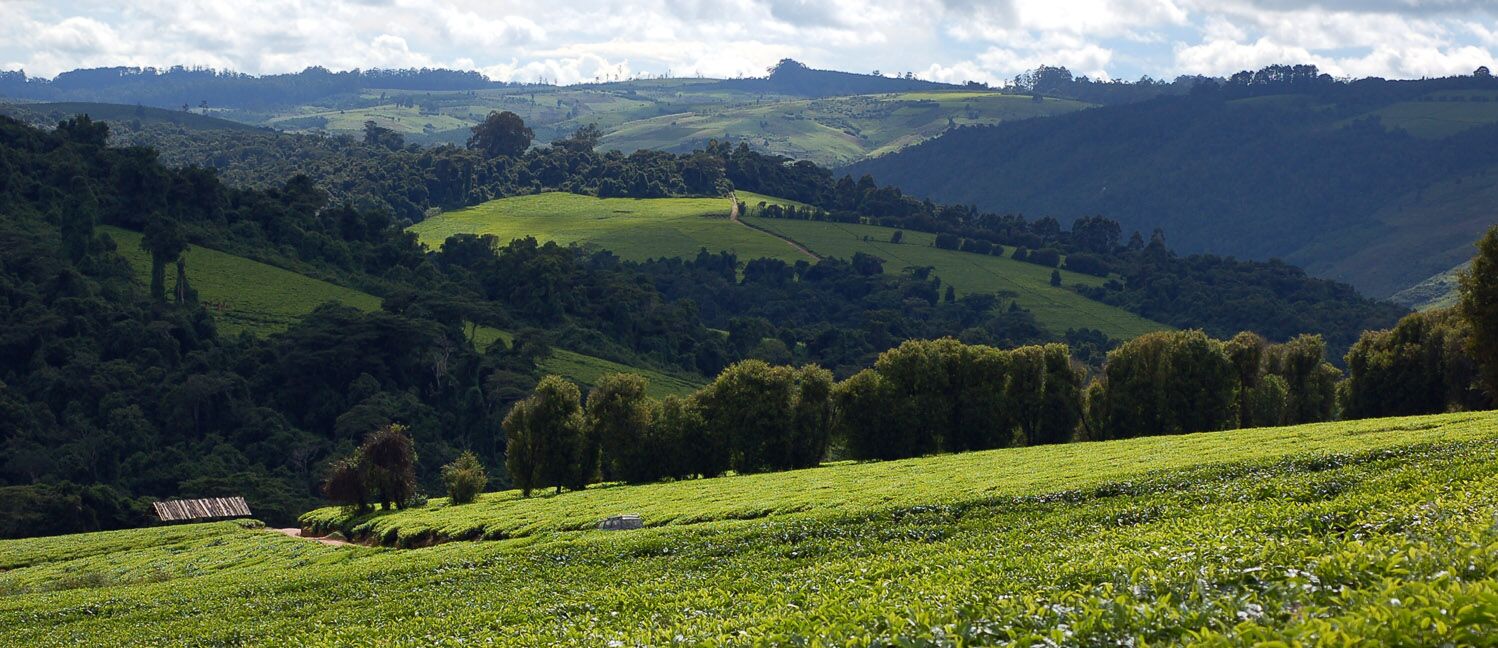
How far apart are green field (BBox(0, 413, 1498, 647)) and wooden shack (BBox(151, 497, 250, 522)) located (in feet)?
112

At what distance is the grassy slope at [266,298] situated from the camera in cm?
16050

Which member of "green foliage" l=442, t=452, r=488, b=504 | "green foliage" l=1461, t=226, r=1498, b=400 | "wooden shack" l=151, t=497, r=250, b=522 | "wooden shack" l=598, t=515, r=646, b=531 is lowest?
"wooden shack" l=151, t=497, r=250, b=522

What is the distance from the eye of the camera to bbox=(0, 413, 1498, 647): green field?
15.5 m

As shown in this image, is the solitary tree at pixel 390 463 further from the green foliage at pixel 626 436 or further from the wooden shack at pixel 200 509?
the wooden shack at pixel 200 509

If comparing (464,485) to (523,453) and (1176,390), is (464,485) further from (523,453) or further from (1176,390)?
(1176,390)

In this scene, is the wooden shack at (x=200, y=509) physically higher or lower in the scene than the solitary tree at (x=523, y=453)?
lower

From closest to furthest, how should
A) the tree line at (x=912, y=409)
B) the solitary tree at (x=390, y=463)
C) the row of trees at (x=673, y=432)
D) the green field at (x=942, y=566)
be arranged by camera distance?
the green field at (x=942, y=566)
the solitary tree at (x=390, y=463)
the tree line at (x=912, y=409)
the row of trees at (x=673, y=432)

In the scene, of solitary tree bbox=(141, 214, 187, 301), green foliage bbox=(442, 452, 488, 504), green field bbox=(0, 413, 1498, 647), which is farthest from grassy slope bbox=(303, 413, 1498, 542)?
solitary tree bbox=(141, 214, 187, 301)

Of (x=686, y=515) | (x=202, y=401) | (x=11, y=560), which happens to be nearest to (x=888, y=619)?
(x=686, y=515)

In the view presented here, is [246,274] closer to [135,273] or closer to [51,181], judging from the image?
[135,273]

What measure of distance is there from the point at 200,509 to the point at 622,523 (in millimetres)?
67136

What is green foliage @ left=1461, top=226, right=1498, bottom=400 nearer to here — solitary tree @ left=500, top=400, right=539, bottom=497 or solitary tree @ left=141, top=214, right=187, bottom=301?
solitary tree @ left=500, top=400, right=539, bottom=497

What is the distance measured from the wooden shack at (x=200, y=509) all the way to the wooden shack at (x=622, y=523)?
63.7 metres

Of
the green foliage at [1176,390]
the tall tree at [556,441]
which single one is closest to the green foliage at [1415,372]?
the green foliage at [1176,390]
